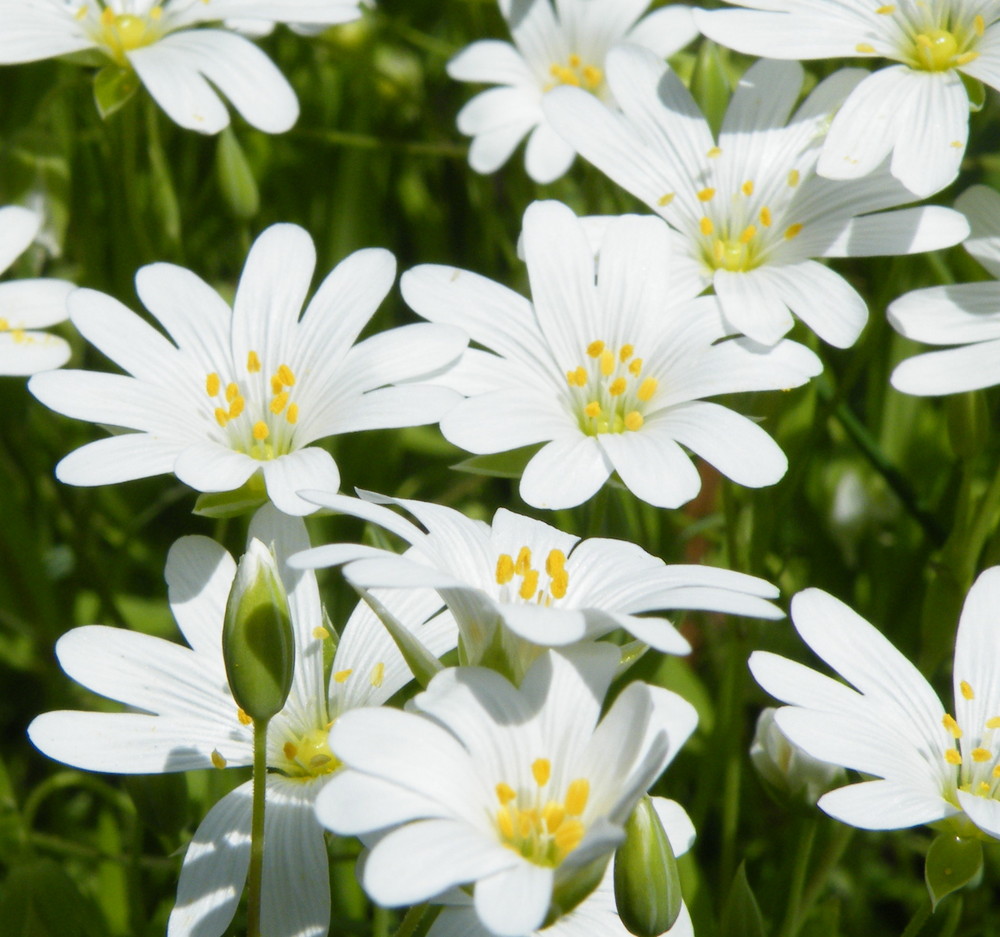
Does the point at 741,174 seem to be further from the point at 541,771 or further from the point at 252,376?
the point at 541,771

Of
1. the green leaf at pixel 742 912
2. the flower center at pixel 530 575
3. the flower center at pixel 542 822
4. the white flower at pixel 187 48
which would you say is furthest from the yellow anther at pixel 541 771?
the white flower at pixel 187 48

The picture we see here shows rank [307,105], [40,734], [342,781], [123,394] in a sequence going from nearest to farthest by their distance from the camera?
[342,781] → [40,734] → [123,394] → [307,105]

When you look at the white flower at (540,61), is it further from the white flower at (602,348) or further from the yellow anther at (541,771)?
the yellow anther at (541,771)

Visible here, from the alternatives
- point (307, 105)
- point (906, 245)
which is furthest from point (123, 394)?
point (307, 105)

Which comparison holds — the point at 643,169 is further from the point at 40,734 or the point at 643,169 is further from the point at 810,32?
the point at 40,734

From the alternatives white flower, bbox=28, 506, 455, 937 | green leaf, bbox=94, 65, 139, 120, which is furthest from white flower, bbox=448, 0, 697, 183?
white flower, bbox=28, 506, 455, 937
